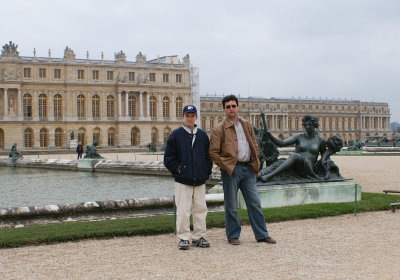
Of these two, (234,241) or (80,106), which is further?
(80,106)

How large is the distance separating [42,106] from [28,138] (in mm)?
3981

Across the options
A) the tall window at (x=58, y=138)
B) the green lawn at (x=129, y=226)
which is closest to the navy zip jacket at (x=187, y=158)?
the green lawn at (x=129, y=226)

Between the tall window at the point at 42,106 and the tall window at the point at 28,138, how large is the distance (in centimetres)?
200

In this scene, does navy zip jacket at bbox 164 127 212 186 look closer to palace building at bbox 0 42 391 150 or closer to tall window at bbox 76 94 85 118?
palace building at bbox 0 42 391 150

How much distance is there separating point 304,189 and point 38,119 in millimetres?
49357

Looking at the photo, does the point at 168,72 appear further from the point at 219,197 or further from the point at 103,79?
the point at 219,197

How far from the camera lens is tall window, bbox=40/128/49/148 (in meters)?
53.9

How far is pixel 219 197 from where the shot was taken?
819cm

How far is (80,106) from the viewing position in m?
55.2

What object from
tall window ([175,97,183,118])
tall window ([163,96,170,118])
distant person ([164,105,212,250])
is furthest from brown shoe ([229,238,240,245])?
tall window ([175,97,183,118])

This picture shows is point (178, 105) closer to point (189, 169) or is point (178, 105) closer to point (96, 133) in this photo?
point (96, 133)

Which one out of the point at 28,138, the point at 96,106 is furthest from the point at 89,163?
the point at 96,106

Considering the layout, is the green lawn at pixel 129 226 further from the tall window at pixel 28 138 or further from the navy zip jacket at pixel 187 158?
the tall window at pixel 28 138

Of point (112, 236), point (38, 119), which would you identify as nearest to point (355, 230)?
point (112, 236)
